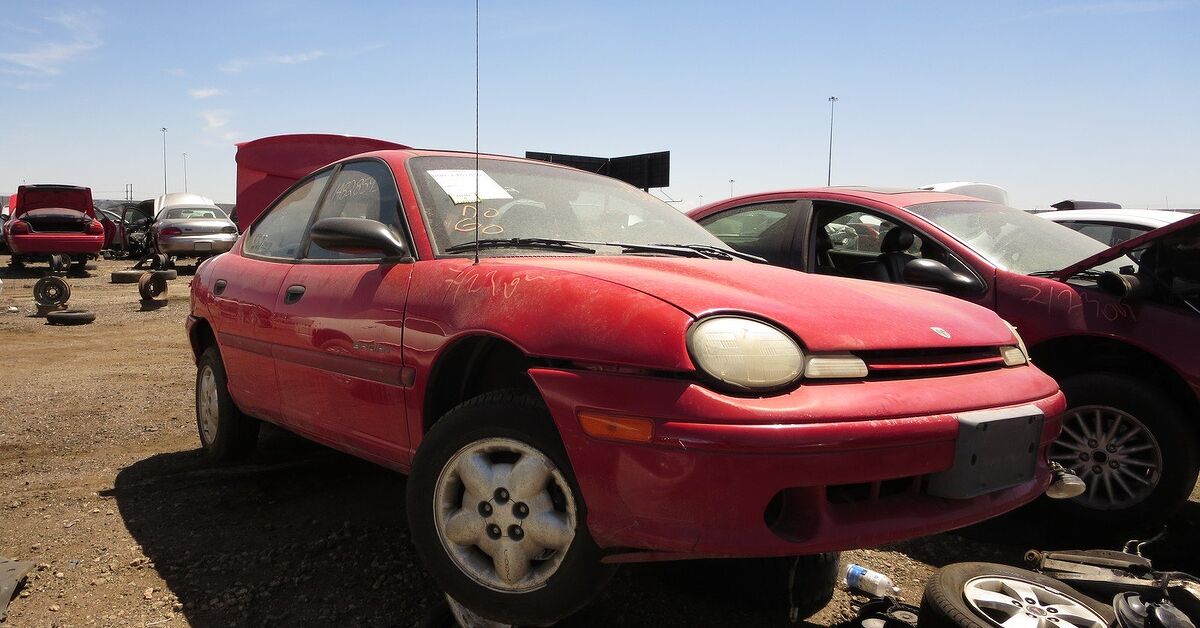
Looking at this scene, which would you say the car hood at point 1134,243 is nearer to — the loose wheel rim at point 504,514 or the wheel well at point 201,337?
the loose wheel rim at point 504,514

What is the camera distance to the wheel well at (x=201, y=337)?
4121 mm

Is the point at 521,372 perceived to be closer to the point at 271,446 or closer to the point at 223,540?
the point at 223,540

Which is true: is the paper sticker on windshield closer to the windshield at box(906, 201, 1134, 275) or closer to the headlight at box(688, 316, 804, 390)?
the headlight at box(688, 316, 804, 390)

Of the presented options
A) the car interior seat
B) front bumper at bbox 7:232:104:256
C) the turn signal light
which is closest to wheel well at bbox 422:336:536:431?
the turn signal light

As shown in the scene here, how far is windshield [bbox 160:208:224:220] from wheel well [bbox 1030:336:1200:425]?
655 inches

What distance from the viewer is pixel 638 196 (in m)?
3.49

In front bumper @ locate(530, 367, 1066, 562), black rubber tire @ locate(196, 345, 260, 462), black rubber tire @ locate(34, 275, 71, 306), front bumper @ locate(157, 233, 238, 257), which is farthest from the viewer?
front bumper @ locate(157, 233, 238, 257)

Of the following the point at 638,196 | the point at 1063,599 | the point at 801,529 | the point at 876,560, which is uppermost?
the point at 638,196

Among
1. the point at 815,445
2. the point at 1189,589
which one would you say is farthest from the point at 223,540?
the point at 1189,589

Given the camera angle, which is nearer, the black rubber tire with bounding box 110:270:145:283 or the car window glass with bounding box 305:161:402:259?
the car window glass with bounding box 305:161:402:259

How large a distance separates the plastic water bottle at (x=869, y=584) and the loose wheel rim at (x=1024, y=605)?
15.3 inches

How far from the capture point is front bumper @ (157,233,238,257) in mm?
16062

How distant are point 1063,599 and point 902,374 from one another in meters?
0.82

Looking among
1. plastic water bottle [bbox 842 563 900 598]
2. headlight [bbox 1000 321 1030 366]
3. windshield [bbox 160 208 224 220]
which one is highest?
windshield [bbox 160 208 224 220]
